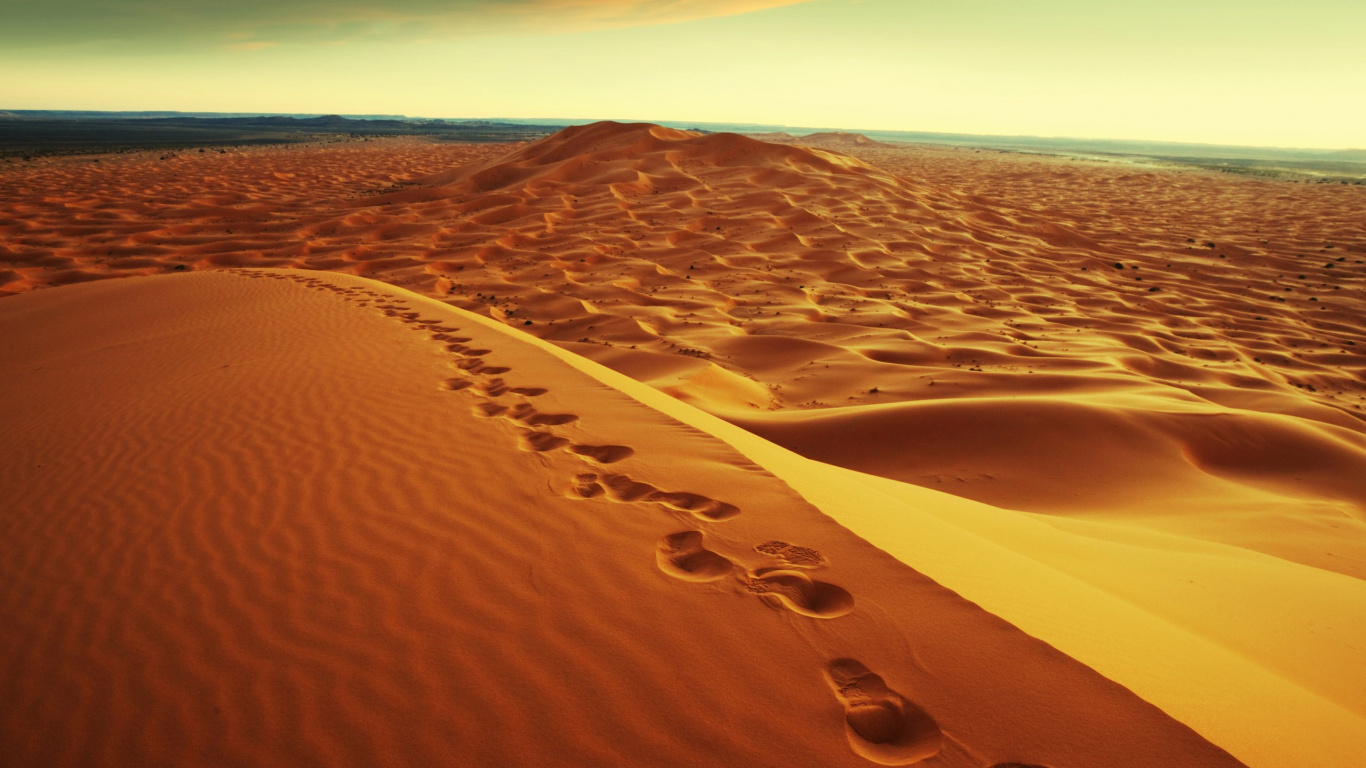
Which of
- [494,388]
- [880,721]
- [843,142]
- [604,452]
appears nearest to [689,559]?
[880,721]

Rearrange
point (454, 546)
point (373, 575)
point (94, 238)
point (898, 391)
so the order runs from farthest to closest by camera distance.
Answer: point (94, 238)
point (898, 391)
point (454, 546)
point (373, 575)

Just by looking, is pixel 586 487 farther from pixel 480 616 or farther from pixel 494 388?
pixel 494 388

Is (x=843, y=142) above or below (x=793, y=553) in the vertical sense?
above

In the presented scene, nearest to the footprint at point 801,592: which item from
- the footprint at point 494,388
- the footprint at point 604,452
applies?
the footprint at point 604,452

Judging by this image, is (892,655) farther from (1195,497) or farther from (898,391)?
(898,391)

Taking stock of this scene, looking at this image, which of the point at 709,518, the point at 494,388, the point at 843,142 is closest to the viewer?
the point at 709,518

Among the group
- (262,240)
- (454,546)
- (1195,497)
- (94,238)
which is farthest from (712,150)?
(454,546)
